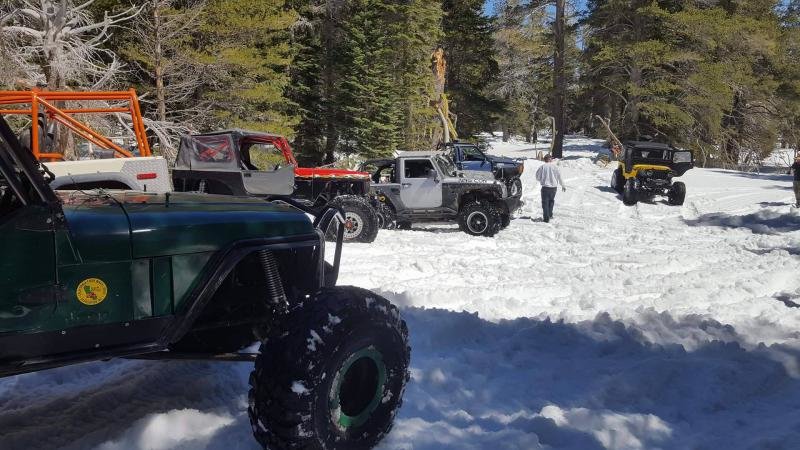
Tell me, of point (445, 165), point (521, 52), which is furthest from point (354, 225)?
point (521, 52)

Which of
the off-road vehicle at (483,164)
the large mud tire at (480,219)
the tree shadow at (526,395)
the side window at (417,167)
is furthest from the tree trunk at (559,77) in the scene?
the tree shadow at (526,395)

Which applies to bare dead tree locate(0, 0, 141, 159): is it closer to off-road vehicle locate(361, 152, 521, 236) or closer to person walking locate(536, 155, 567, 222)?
off-road vehicle locate(361, 152, 521, 236)

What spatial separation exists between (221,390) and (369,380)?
117 cm

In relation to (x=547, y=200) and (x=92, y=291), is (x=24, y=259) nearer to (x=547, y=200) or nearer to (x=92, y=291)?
(x=92, y=291)

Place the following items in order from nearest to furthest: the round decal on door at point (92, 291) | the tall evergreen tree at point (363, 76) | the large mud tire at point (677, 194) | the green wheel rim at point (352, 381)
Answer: the round decal on door at point (92, 291) → the green wheel rim at point (352, 381) → the large mud tire at point (677, 194) → the tall evergreen tree at point (363, 76)

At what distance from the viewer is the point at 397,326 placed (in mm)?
2893

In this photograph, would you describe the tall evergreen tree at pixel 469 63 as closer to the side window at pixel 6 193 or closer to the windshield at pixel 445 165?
the windshield at pixel 445 165

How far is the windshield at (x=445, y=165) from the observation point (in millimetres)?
12688

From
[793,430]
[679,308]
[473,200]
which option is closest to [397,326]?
[793,430]

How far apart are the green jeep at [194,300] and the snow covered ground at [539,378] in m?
0.49

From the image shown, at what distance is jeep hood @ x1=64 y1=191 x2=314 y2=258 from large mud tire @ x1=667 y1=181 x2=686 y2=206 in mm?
17089

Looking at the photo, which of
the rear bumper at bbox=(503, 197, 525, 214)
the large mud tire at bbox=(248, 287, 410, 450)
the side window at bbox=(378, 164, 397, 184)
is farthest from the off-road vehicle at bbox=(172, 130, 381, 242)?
the large mud tire at bbox=(248, 287, 410, 450)

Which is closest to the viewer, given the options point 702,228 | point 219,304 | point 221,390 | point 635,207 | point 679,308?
point 219,304

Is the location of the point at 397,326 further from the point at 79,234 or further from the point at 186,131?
the point at 186,131
